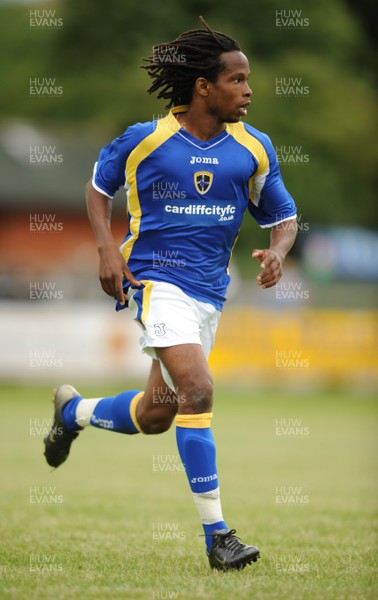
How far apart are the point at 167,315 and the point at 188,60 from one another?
55.0 inches

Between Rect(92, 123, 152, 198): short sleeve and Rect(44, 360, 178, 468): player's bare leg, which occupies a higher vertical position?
Rect(92, 123, 152, 198): short sleeve

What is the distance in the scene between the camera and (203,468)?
5.37 meters

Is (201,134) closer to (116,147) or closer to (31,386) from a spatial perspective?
(116,147)

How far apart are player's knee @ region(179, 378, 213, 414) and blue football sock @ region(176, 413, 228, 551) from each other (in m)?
0.04

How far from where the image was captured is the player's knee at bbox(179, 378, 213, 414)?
5.34m

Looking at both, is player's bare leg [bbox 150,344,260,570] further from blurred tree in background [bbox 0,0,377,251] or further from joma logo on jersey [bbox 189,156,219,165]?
blurred tree in background [bbox 0,0,377,251]

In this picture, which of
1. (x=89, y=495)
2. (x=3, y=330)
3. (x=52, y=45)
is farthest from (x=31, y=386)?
(x=52, y=45)

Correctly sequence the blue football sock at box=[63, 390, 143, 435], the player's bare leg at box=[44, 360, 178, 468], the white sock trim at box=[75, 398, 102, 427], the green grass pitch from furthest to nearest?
the white sock trim at box=[75, 398, 102, 427] < the blue football sock at box=[63, 390, 143, 435] < the player's bare leg at box=[44, 360, 178, 468] < the green grass pitch

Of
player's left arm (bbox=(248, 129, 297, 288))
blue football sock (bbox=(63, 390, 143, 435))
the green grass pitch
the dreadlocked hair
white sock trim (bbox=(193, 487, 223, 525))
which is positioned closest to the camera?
the green grass pitch

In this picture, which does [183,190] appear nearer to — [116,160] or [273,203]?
[116,160]

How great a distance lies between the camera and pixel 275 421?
15.4 m

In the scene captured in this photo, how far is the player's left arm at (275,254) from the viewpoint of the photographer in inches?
218

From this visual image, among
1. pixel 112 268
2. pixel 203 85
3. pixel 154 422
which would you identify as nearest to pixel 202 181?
pixel 203 85

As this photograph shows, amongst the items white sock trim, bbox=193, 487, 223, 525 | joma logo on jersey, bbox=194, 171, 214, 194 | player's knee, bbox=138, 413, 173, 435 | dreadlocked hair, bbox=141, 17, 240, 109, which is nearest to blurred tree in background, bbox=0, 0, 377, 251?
dreadlocked hair, bbox=141, 17, 240, 109
